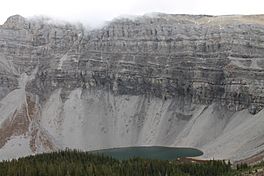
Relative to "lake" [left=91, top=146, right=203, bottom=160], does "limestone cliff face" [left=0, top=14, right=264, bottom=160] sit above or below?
above

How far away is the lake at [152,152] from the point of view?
151 metres

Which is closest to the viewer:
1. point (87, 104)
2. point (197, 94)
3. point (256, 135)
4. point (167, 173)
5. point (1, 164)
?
point (167, 173)

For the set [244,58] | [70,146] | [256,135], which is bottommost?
[70,146]

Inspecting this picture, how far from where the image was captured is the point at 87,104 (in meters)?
196

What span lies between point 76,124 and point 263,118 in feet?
215

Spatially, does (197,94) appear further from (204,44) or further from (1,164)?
(1,164)

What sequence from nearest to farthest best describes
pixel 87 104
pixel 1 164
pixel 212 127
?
pixel 1 164, pixel 212 127, pixel 87 104

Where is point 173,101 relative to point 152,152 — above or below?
above

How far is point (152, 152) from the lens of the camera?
160 metres

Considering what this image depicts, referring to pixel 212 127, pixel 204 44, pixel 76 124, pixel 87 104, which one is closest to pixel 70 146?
pixel 76 124

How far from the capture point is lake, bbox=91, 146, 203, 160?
15062 centimetres

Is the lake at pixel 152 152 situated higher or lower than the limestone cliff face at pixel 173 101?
lower

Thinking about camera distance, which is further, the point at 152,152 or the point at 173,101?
the point at 173,101

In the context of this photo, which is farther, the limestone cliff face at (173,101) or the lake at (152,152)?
the limestone cliff face at (173,101)
